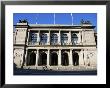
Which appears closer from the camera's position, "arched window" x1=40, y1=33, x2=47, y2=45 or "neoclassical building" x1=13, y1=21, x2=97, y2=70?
"neoclassical building" x1=13, y1=21, x2=97, y2=70

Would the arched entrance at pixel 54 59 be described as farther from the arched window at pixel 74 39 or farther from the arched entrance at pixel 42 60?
the arched window at pixel 74 39

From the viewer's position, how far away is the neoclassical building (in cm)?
378

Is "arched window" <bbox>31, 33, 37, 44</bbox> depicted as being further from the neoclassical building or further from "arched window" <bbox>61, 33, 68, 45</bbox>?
"arched window" <bbox>61, 33, 68, 45</bbox>

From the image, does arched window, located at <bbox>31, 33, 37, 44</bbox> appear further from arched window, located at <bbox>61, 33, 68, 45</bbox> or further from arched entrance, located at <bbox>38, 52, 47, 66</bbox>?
arched window, located at <bbox>61, 33, 68, 45</bbox>

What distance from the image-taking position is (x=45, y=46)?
394 centimetres

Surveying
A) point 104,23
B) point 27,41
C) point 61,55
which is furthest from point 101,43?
point 27,41

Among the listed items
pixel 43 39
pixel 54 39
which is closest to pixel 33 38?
pixel 43 39

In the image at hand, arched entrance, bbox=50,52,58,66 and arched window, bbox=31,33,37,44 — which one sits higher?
arched window, bbox=31,33,37,44

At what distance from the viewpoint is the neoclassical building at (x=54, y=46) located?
378cm

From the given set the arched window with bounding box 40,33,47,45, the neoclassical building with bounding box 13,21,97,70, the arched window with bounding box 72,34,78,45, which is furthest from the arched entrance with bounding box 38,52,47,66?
the arched window with bounding box 72,34,78,45

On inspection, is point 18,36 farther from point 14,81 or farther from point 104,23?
point 104,23

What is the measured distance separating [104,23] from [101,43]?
0.19 meters

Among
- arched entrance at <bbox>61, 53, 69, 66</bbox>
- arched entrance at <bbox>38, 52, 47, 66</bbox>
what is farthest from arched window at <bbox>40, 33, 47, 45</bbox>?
arched entrance at <bbox>61, 53, 69, 66</bbox>

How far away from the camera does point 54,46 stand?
389 centimetres
